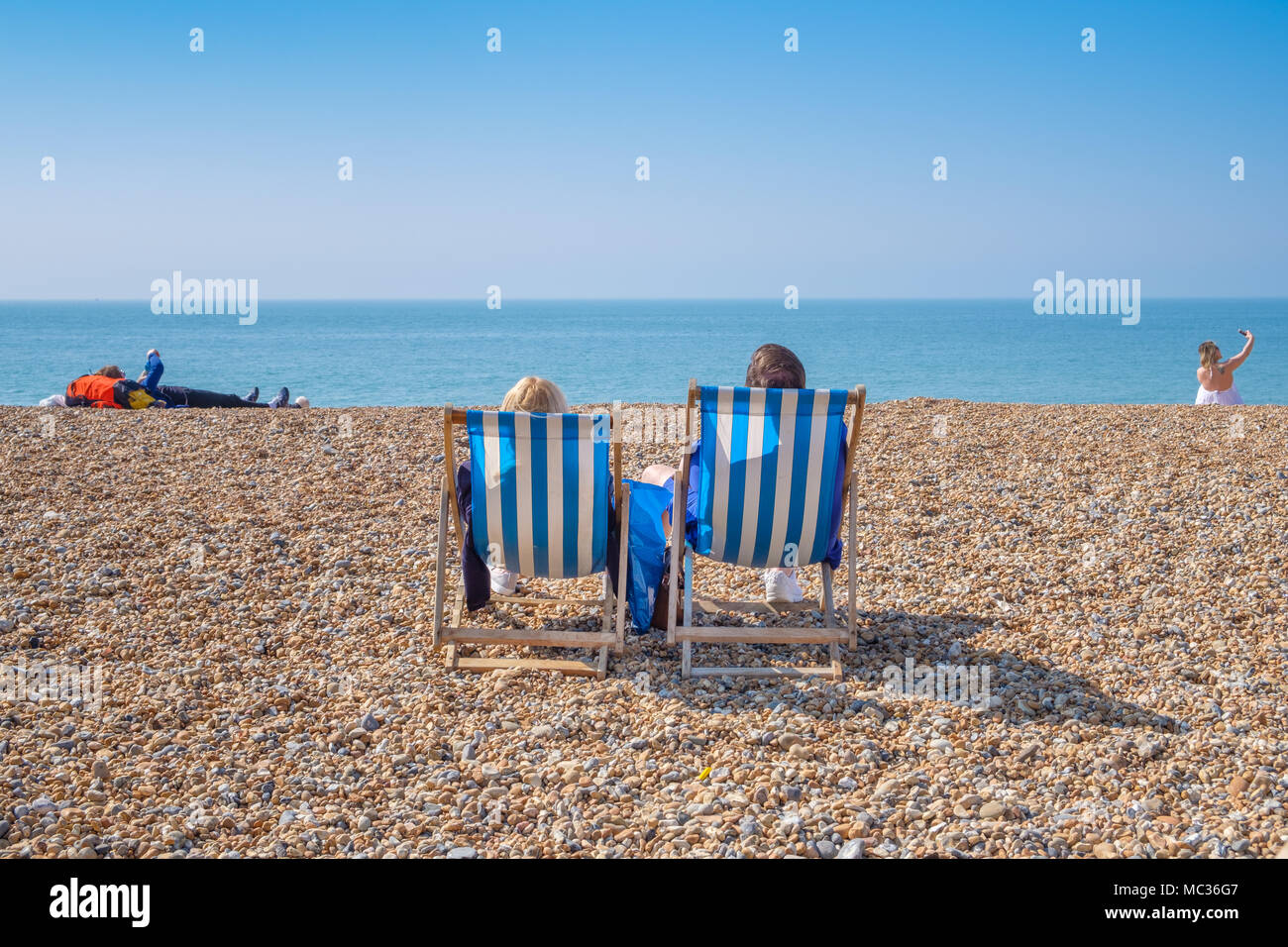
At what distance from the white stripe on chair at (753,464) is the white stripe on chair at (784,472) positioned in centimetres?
8

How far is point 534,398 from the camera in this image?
4.25 m

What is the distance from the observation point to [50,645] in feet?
13.4

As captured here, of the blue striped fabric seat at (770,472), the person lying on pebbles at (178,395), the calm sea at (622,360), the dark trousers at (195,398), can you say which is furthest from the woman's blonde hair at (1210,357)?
the calm sea at (622,360)

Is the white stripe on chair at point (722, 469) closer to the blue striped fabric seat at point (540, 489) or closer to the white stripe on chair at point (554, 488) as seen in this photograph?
the blue striped fabric seat at point (540, 489)

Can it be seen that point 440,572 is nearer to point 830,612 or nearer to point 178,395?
point 830,612

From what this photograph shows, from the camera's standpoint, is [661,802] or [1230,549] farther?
[1230,549]

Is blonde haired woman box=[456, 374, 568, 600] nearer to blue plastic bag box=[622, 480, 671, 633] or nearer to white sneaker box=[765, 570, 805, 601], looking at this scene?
blue plastic bag box=[622, 480, 671, 633]

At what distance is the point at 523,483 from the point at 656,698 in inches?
39.8

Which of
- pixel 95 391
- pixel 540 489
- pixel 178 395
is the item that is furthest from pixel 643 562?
pixel 178 395

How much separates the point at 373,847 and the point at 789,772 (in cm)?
130
